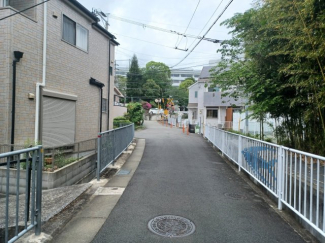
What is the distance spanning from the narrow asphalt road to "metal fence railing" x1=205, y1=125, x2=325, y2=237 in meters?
0.35

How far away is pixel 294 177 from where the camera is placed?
148 inches

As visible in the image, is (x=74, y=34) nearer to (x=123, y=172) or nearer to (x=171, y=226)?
(x=123, y=172)

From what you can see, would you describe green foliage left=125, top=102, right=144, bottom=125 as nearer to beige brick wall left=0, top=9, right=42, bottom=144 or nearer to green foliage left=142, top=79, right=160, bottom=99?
beige brick wall left=0, top=9, right=42, bottom=144

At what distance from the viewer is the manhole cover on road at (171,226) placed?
340cm

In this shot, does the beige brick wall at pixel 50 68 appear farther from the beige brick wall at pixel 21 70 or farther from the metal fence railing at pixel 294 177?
the metal fence railing at pixel 294 177

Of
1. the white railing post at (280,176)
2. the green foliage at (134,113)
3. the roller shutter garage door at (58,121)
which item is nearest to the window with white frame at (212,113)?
the green foliage at (134,113)

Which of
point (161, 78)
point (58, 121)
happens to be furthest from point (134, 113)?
point (161, 78)

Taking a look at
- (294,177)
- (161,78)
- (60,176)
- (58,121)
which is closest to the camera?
(294,177)

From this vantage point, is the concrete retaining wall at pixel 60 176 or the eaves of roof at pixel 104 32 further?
the eaves of roof at pixel 104 32

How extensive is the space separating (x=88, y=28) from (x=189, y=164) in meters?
7.45

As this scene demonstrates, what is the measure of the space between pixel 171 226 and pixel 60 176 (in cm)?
362

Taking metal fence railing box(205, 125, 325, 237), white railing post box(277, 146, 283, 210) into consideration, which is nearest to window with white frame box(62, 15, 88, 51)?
metal fence railing box(205, 125, 325, 237)

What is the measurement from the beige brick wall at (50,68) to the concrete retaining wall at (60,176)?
133cm

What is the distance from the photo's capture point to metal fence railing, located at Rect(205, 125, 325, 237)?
3.18 meters
